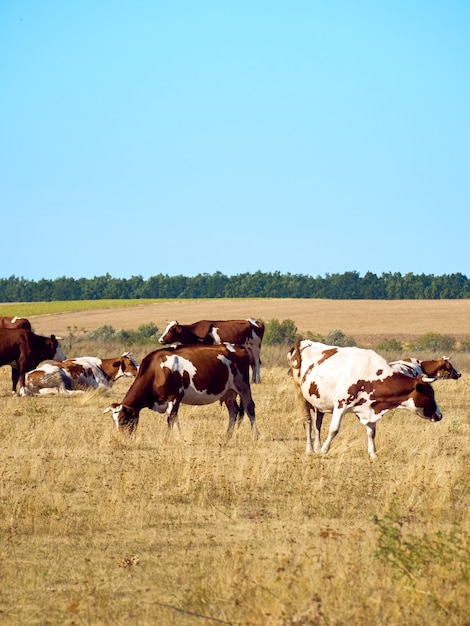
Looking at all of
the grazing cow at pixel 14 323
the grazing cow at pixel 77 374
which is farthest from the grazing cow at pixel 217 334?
the grazing cow at pixel 14 323

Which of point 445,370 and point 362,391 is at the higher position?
point 362,391

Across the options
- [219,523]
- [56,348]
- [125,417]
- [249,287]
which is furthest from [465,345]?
[249,287]

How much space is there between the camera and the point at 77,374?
85.5 ft

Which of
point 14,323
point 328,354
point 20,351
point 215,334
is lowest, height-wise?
point 20,351

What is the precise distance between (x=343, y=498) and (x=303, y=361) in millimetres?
4844

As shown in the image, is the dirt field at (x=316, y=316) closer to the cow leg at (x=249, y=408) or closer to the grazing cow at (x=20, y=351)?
the grazing cow at (x=20, y=351)

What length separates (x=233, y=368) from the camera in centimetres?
1753

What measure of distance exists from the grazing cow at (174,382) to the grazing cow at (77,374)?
8730mm

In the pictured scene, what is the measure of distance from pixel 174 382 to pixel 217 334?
1470 centimetres

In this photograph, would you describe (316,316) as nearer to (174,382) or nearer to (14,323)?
(14,323)

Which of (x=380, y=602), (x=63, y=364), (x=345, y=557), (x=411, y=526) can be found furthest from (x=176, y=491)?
(x=63, y=364)

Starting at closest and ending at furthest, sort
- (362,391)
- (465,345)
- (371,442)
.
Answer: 1. (371,442)
2. (362,391)
3. (465,345)

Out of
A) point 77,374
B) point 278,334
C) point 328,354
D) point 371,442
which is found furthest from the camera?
point 278,334

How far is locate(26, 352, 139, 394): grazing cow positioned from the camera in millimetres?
25531
